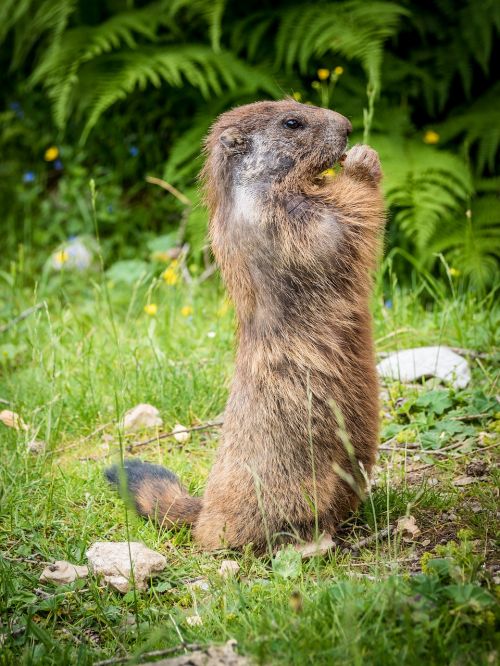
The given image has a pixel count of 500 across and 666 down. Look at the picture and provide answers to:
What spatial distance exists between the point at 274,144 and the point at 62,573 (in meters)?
1.78

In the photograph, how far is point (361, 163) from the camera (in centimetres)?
332

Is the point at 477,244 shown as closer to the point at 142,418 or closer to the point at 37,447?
the point at 142,418

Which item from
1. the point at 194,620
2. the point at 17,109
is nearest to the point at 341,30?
the point at 17,109

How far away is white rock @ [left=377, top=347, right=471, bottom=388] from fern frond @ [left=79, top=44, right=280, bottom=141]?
87.3 inches

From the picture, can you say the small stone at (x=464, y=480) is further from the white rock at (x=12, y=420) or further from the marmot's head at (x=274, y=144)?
the white rock at (x=12, y=420)

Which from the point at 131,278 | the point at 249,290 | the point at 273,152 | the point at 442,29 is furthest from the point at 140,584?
the point at 442,29

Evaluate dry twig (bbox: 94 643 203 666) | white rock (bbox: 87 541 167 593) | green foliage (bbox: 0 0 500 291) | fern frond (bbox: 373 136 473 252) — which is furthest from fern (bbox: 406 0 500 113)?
dry twig (bbox: 94 643 203 666)

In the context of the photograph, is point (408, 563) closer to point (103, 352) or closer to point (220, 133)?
point (220, 133)

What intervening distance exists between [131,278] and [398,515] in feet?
10.5

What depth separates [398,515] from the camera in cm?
317

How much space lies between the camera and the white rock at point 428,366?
161 inches

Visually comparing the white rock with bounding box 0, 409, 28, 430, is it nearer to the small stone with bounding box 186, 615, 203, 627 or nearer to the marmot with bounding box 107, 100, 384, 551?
the marmot with bounding box 107, 100, 384, 551

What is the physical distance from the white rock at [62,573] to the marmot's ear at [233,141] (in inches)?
65.3

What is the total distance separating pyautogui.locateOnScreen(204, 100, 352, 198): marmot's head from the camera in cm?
324
